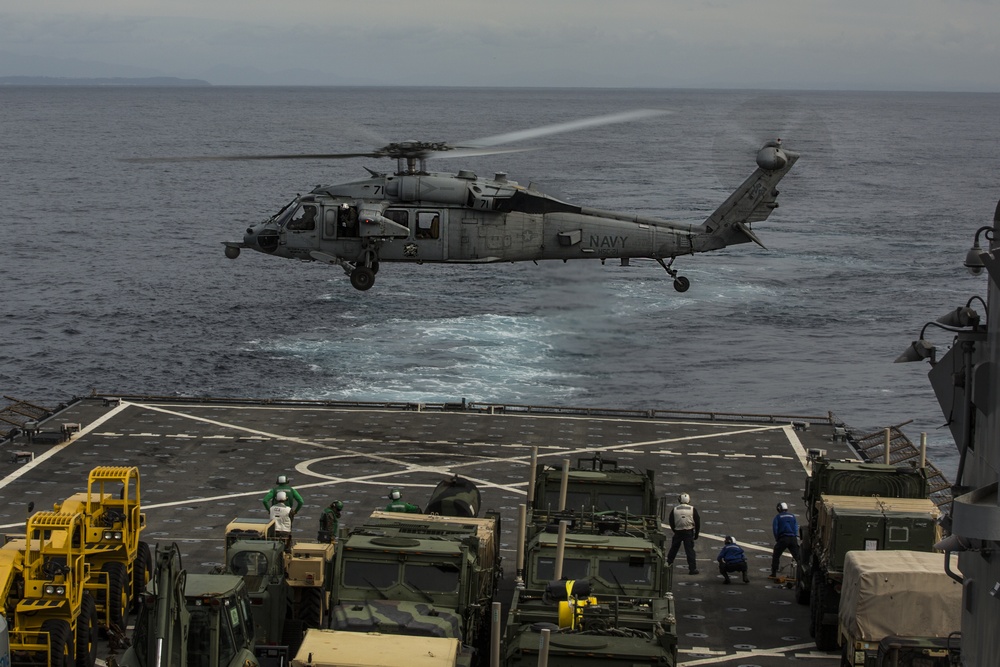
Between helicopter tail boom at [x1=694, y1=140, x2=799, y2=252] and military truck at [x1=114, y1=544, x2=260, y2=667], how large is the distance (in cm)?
2383

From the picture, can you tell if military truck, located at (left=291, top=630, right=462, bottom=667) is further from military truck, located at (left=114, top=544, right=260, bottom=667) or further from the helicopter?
the helicopter

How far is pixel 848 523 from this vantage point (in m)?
23.4

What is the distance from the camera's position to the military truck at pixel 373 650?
15609mm

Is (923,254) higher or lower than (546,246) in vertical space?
lower

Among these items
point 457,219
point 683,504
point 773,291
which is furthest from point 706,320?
point 683,504

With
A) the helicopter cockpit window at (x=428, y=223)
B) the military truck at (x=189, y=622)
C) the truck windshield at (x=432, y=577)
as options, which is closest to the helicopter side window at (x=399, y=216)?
the helicopter cockpit window at (x=428, y=223)

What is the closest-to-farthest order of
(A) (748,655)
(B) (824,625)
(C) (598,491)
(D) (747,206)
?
(B) (824,625)
(A) (748,655)
(C) (598,491)
(D) (747,206)

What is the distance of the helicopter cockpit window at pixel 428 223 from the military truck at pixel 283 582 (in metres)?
16.1

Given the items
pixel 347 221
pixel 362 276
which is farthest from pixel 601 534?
pixel 347 221

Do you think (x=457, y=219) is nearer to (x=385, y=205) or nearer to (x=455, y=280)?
(x=385, y=205)

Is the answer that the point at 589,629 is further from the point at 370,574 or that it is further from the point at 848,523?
the point at 848,523

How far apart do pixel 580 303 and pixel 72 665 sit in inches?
2737

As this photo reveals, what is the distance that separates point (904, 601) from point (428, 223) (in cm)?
2005

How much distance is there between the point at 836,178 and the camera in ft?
525
